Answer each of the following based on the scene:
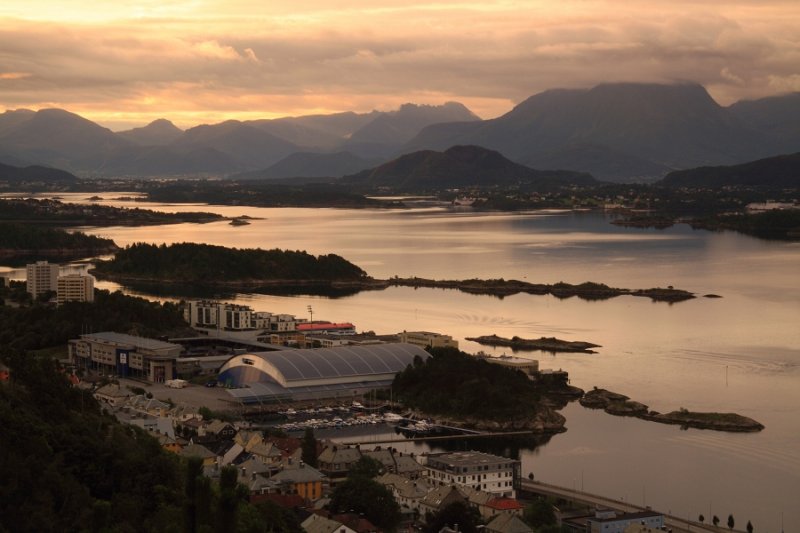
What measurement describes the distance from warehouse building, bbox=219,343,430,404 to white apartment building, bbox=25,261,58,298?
8.59 m

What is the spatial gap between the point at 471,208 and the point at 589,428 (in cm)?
4855

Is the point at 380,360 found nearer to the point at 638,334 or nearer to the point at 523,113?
the point at 638,334

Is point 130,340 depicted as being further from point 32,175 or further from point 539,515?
point 32,175

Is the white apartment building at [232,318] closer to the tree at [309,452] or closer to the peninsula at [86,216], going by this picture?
the tree at [309,452]

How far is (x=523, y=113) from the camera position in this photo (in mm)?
125688

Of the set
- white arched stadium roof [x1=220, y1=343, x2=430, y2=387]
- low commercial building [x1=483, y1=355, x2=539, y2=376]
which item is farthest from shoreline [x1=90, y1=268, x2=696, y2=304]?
white arched stadium roof [x1=220, y1=343, x2=430, y2=387]

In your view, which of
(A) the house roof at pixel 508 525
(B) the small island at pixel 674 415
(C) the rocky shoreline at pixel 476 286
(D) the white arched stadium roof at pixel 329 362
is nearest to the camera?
(A) the house roof at pixel 508 525

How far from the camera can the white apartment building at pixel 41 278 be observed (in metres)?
22.9

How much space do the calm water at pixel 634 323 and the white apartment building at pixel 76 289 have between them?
3265mm

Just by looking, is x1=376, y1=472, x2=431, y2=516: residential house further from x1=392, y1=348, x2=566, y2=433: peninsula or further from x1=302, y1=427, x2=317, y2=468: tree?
x1=392, y1=348, x2=566, y2=433: peninsula

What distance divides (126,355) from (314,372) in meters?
2.55

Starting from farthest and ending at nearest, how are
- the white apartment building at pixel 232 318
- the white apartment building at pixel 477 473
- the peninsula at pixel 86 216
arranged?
the peninsula at pixel 86 216 < the white apartment building at pixel 232 318 < the white apartment building at pixel 477 473

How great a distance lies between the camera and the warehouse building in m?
14.2

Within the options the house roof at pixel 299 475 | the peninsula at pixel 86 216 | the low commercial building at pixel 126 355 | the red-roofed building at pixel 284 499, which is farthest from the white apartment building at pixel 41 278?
the peninsula at pixel 86 216
